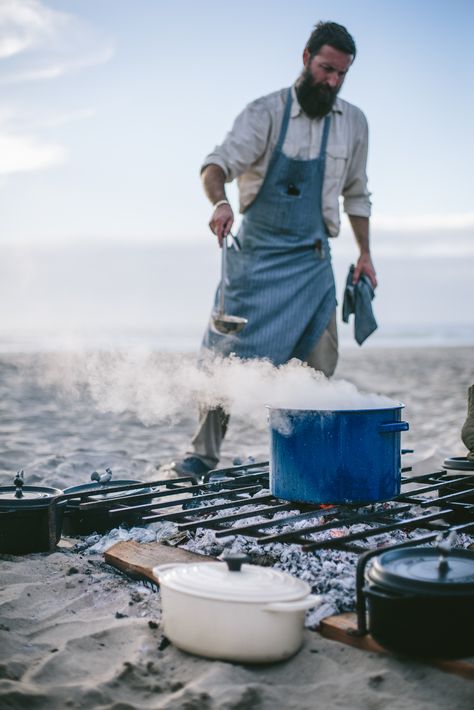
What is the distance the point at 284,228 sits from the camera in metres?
4.33

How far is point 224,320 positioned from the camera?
4090 mm

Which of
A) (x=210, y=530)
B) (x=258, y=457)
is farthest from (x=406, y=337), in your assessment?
(x=210, y=530)

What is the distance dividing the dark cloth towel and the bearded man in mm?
106

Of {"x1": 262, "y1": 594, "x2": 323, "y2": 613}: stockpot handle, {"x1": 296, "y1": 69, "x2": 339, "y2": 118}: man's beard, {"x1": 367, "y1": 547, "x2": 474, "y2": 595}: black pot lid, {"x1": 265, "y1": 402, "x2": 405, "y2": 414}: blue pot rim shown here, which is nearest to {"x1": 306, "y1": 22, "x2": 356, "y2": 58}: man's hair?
{"x1": 296, "y1": 69, "x2": 339, "y2": 118}: man's beard

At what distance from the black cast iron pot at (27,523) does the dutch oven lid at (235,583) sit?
0.97 m

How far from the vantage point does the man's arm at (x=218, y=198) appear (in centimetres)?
375

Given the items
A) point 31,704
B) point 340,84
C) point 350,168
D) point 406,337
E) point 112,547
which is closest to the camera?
point 31,704

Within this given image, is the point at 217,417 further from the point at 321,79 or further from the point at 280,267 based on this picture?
the point at 321,79

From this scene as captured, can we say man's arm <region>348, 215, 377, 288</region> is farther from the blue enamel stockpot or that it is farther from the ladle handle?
the blue enamel stockpot

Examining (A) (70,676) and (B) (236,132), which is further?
(B) (236,132)

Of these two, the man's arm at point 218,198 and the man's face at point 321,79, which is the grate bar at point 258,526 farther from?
the man's face at point 321,79

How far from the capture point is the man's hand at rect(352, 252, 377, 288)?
179 inches

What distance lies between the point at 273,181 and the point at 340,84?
63 cm

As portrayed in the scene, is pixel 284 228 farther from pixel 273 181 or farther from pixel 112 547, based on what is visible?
pixel 112 547
